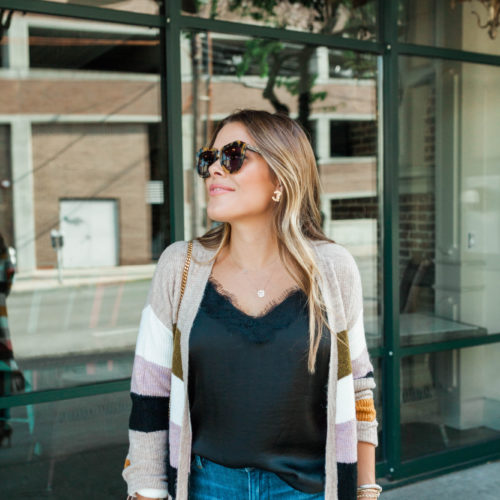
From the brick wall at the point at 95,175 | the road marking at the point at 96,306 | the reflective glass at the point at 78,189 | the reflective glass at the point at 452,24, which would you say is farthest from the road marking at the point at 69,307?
the reflective glass at the point at 452,24

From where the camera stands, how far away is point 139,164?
17.6 feet

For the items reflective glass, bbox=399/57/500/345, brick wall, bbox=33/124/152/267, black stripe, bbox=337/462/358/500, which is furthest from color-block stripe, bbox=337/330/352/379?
brick wall, bbox=33/124/152/267

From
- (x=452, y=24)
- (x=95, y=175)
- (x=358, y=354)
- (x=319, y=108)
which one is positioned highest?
(x=452, y=24)

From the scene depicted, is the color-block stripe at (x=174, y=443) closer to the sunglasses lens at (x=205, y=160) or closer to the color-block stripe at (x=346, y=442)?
the color-block stripe at (x=346, y=442)

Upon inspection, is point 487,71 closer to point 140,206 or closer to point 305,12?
point 305,12

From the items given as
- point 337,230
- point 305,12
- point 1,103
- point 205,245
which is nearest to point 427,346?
point 337,230

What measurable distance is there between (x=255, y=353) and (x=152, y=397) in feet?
1.04

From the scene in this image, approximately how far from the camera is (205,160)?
1853 mm

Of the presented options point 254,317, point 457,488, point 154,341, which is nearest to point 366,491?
point 254,317

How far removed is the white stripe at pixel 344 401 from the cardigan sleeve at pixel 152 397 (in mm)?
466

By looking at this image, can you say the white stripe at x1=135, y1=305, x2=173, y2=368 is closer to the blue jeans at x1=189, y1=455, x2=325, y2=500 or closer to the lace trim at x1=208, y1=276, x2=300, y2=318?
the lace trim at x1=208, y1=276, x2=300, y2=318

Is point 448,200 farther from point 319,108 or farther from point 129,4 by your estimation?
point 129,4

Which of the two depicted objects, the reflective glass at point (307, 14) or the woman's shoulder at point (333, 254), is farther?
the reflective glass at point (307, 14)

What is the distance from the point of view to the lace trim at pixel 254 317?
1684 mm
